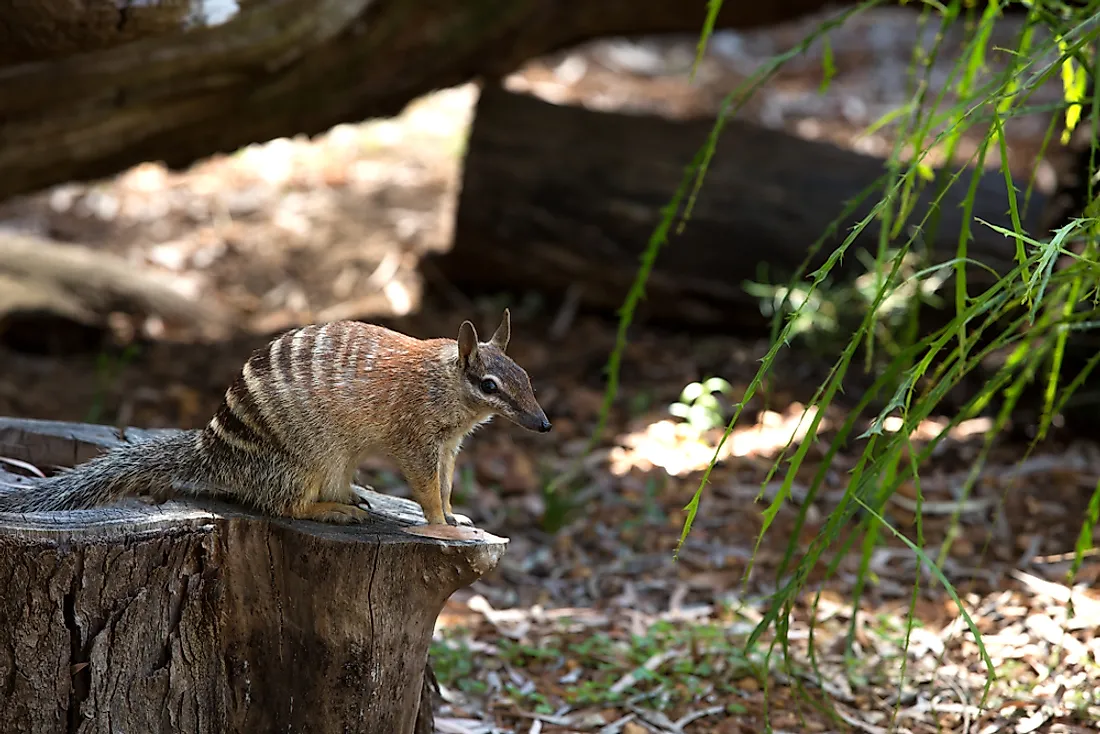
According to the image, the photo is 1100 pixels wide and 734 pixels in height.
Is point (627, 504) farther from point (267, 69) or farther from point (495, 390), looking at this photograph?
point (267, 69)

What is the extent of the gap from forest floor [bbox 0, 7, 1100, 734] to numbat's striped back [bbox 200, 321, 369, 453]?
40.9 inches

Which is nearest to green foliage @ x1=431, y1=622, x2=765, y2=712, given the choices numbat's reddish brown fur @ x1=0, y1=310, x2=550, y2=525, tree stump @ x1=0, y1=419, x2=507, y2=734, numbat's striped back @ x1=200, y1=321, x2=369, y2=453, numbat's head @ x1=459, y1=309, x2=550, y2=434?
tree stump @ x1=0, y1=419, x2=507, y2=734

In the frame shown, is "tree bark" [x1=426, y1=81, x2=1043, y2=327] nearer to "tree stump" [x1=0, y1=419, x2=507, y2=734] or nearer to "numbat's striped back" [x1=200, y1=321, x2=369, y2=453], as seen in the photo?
"numbat's striped back" [x1=200, y1=321, x2=369, y2=453]

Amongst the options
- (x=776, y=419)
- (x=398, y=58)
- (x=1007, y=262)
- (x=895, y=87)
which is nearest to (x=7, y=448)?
(x=398, y=58)

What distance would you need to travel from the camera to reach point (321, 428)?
291cm

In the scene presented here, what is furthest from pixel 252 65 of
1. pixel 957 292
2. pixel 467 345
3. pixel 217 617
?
pixel 957 292

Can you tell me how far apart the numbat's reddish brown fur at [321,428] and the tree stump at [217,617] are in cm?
9

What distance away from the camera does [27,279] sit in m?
6.43

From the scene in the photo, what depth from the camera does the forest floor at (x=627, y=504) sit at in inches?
137

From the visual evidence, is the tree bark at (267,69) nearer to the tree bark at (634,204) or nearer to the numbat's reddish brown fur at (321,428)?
the tree bark at (634,204)

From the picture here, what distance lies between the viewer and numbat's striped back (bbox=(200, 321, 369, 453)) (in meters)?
2.90

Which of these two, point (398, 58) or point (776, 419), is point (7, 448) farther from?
point (776, 419)

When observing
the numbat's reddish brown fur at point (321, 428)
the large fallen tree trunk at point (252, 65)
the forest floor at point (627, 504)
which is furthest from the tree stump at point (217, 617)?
the large fallen tree trunk at point (252, 65)

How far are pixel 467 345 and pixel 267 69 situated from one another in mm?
2470
